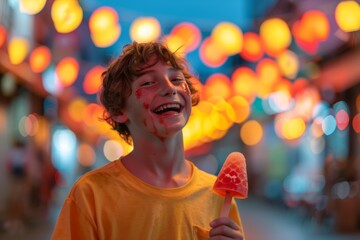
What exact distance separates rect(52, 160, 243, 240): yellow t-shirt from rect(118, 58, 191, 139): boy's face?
7.8 inches

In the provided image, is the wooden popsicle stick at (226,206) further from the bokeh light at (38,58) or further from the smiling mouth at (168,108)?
the bokeh light at (38,58)

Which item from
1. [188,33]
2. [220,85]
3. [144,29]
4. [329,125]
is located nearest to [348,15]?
[144,29]

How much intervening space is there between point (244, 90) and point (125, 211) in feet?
47.2

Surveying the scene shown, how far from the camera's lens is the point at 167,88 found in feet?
7.57

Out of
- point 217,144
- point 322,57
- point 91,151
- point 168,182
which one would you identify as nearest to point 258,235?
point 322,57

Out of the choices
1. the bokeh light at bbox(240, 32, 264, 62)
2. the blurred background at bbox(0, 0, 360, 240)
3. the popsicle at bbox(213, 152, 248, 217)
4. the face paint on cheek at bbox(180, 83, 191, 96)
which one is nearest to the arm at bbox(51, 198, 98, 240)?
the popsicle at bbox(213, 152, 248, 217)

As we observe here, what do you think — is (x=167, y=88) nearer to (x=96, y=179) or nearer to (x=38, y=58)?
(x=96, y=179)

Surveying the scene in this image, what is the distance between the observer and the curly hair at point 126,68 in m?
2.35

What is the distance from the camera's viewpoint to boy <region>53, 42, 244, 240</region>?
7.02 ft

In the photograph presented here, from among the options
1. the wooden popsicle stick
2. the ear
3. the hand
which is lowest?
the hand

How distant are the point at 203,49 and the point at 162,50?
11.8m

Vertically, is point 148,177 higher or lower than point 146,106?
lower

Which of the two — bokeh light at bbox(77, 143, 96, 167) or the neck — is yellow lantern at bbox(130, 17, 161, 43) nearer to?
the neck

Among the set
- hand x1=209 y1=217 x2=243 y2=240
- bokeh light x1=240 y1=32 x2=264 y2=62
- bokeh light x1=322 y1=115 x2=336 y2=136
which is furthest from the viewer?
bokeh light x1=322 y1=115 x2=336 y2=136
